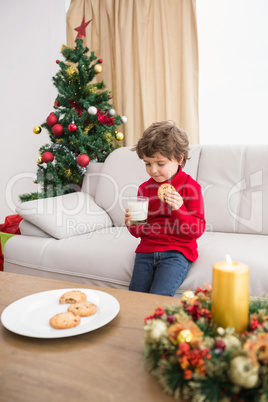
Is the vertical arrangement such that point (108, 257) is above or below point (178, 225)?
below

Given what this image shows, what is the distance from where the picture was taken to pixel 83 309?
930 mm

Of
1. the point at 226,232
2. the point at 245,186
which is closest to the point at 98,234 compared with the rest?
the point at 226,232

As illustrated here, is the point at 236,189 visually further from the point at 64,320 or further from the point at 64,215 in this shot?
the point at 64,320

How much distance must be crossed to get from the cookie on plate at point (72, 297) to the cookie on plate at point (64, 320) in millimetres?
102

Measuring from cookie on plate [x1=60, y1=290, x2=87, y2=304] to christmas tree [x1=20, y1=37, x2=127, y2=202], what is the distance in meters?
1.83

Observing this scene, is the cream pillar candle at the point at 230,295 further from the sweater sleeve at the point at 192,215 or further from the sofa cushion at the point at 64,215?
the sofa cushion at the point at 64,215

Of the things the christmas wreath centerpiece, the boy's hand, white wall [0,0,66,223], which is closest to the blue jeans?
the boy's hand

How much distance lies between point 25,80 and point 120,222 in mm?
2624

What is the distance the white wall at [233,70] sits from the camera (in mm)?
2941

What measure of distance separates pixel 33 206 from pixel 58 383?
1541 millimetres

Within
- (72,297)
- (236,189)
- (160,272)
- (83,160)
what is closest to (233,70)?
(236,189)

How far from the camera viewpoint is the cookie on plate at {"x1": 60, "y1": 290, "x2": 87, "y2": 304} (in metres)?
1.00

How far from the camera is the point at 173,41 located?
313cm

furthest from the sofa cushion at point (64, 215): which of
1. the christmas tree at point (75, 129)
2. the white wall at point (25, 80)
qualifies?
the white wall at point (25, 80)
